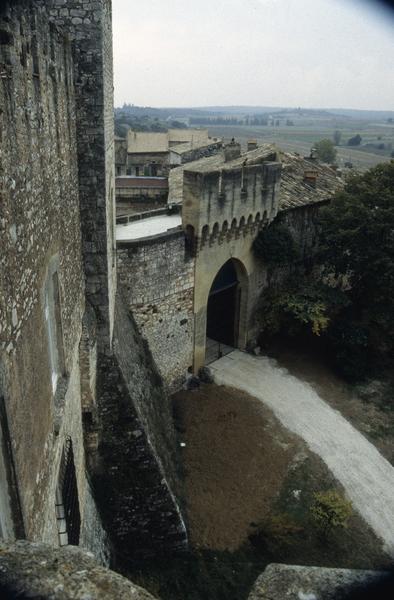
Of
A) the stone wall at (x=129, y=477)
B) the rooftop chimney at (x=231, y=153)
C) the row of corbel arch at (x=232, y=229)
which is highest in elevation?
the rooftop chimney at (x=231, y=153)

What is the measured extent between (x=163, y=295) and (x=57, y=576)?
12.2 metres

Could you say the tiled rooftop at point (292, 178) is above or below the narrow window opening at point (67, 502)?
above

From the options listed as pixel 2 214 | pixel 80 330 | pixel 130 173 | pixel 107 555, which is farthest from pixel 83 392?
pixel 130 173

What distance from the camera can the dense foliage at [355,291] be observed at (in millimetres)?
17078

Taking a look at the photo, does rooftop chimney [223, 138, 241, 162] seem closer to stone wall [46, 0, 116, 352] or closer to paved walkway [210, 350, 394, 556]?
paved walkway [210, 350, 394, 556]

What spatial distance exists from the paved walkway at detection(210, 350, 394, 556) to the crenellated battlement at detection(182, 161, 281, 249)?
4.63 metres

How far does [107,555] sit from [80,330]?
4.61 metres

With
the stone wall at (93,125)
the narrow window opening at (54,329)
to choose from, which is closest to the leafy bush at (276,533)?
the stone wall at (93,125)

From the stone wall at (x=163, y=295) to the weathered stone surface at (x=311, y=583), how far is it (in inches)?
429

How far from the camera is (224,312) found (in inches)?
770

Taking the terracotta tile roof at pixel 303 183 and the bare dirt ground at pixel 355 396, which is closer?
the bare dirt ground at pixel 355 396

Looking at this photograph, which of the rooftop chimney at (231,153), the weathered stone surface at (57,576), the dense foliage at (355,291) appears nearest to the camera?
the weathered stone surface at (57,576)

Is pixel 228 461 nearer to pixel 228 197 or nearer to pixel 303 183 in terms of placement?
pixel 228 197

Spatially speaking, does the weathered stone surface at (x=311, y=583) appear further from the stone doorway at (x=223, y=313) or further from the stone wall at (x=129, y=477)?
the stone doorway at (x=223, y=313)
